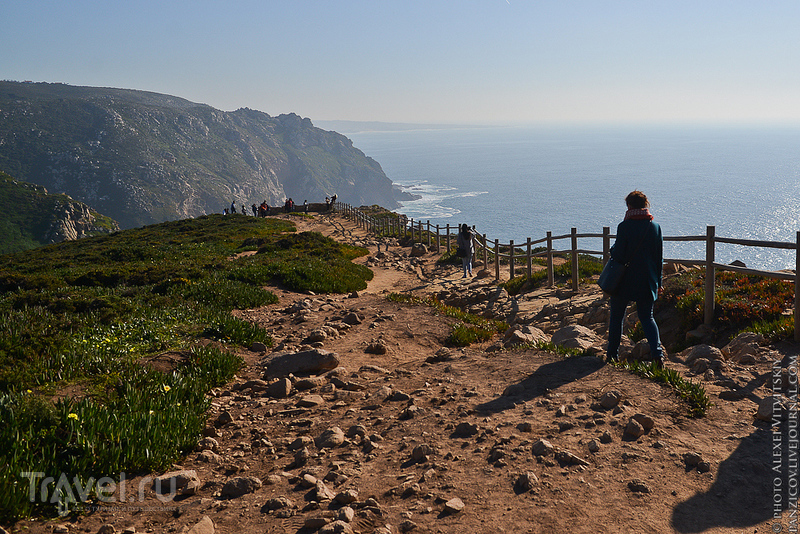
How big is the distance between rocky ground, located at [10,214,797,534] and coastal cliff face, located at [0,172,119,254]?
123 meters

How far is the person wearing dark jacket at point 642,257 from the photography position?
6047 mm

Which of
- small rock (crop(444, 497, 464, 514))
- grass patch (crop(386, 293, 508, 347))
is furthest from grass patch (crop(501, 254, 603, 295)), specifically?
small rock (crop(444, 497, 464, 514))

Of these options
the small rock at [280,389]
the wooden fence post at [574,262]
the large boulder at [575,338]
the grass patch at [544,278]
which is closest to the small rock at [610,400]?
the large boulder at [575,338]

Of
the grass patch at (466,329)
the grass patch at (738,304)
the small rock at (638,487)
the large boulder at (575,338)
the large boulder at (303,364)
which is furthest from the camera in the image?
the grass patch at (466,329)

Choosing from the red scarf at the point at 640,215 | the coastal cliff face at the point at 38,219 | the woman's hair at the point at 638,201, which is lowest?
the coastal cliff face at the point at 38,219

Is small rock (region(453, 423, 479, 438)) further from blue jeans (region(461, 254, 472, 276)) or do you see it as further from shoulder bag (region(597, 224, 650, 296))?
blue jeans (region(461, 254, 472, 276))

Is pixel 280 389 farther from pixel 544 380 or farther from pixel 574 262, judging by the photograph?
pixel 574 262

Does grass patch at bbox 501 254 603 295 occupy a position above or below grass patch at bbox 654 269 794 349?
below

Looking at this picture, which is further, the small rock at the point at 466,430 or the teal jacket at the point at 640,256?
the teal jacket at the point at 640,256

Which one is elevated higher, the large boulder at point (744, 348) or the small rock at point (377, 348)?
the large boulder at point (744, 348)

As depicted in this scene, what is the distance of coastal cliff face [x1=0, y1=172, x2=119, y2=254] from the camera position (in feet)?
364

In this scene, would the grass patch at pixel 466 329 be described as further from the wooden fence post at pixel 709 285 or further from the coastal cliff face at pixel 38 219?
the coastal cliff face at pixel 38 219

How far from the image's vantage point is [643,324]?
6.27 meters

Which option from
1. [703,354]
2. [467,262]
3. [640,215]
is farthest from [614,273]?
[467,262]
